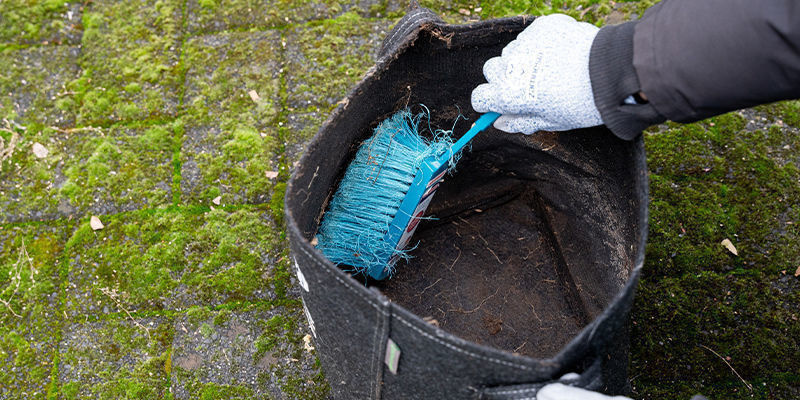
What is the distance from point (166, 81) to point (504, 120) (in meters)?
1.61

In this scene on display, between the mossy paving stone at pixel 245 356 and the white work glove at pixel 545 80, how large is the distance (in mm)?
989

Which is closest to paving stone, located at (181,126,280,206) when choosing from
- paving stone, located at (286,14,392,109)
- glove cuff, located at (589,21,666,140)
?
paving stone, located at (286,14,392,109)

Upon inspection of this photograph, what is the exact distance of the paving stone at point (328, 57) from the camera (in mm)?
2492

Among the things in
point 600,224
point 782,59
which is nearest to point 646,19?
point 782,59

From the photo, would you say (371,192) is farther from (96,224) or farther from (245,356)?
(96,224)

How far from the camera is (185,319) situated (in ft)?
6.60

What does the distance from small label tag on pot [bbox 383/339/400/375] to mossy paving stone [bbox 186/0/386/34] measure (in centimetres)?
188

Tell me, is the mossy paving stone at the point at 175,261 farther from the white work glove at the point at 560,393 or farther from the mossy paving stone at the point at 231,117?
the white work glove at the point at 560,393

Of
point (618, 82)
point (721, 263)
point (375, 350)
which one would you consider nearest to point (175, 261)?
point (375, 350)

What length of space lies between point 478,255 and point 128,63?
1.77 meters

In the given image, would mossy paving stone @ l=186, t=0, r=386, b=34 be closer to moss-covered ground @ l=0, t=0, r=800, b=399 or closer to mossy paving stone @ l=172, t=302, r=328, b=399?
moss-covered ground @ l=0, t=0, r=800, b=399

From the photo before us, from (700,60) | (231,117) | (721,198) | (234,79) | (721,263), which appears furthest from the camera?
Answer: (234,79)

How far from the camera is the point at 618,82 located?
1.34 m

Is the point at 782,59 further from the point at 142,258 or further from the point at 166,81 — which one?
the point at 166,81
